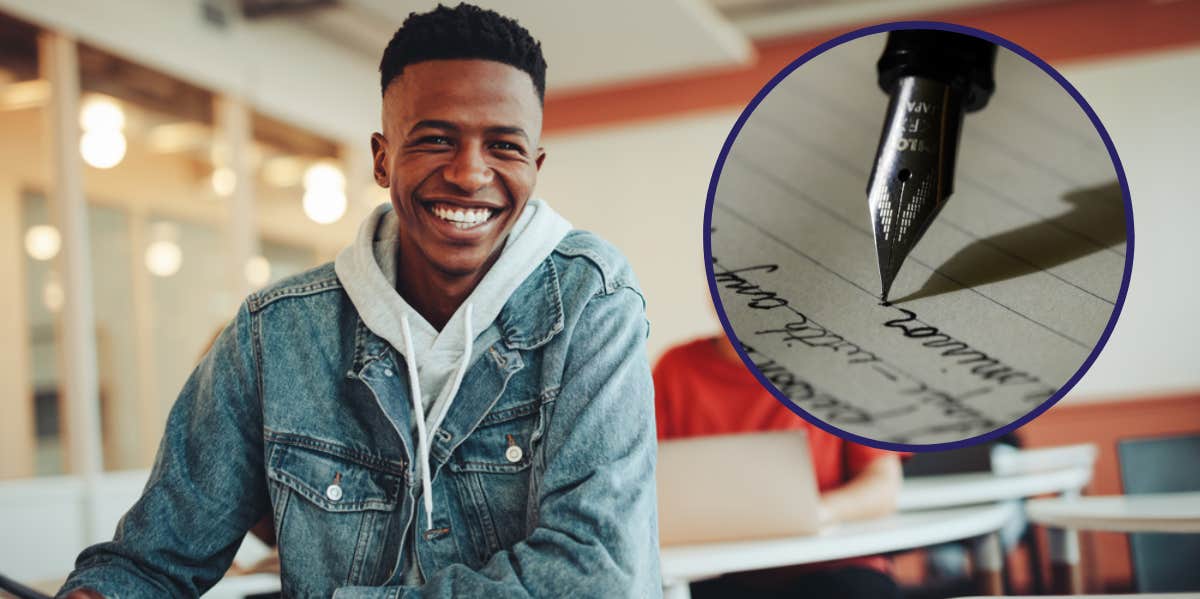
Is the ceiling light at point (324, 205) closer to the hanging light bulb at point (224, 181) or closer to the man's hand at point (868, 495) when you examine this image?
the hanging light bulb at point (224, 181)

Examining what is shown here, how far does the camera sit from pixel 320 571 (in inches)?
34.7

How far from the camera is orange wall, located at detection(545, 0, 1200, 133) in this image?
4.73 meters

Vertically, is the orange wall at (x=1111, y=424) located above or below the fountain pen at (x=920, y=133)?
below

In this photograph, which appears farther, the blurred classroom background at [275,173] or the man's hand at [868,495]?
the blurred classroom background at [275,173]

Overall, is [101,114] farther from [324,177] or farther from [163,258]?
[324,177]

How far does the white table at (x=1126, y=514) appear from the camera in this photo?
4.50 ft

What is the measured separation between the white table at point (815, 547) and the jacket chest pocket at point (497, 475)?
0.31 meters

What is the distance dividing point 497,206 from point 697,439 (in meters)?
0.50

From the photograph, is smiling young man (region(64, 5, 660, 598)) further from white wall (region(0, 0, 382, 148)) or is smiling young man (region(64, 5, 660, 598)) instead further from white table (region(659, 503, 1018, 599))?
white wall (region(0, 0, 382, 148))

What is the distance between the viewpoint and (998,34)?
4.72m

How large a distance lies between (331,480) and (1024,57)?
2.10 feet

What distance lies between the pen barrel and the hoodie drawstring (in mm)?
427

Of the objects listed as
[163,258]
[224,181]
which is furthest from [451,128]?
[224,181]

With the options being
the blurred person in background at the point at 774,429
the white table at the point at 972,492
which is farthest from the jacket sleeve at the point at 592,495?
the white table at the point at 972,492
